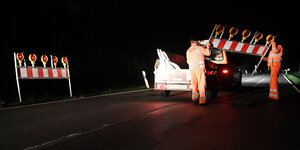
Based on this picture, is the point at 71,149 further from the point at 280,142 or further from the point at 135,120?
the point at 280,142

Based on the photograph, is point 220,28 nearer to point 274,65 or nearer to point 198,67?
point 198,67

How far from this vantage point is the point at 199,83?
7.20 metres

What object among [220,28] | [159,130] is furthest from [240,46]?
[159,130]

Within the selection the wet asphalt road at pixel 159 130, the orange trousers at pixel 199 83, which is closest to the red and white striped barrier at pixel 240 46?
the orange trousers at pixel 199 83

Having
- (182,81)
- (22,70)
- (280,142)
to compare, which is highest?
(22,70)

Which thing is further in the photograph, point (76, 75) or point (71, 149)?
point (76, 75)

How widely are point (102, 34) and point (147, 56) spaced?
26.3ft

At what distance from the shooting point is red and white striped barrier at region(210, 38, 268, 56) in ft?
27.8

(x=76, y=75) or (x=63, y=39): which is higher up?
(x=63, y=39)

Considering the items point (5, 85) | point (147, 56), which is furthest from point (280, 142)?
point (147, 56)

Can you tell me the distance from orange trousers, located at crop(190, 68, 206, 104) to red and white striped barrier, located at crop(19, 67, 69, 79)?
678cm

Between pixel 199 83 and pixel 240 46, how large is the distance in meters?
2.58

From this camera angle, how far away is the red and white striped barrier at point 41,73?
972 centimetres

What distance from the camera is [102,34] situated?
20828 millimetres
